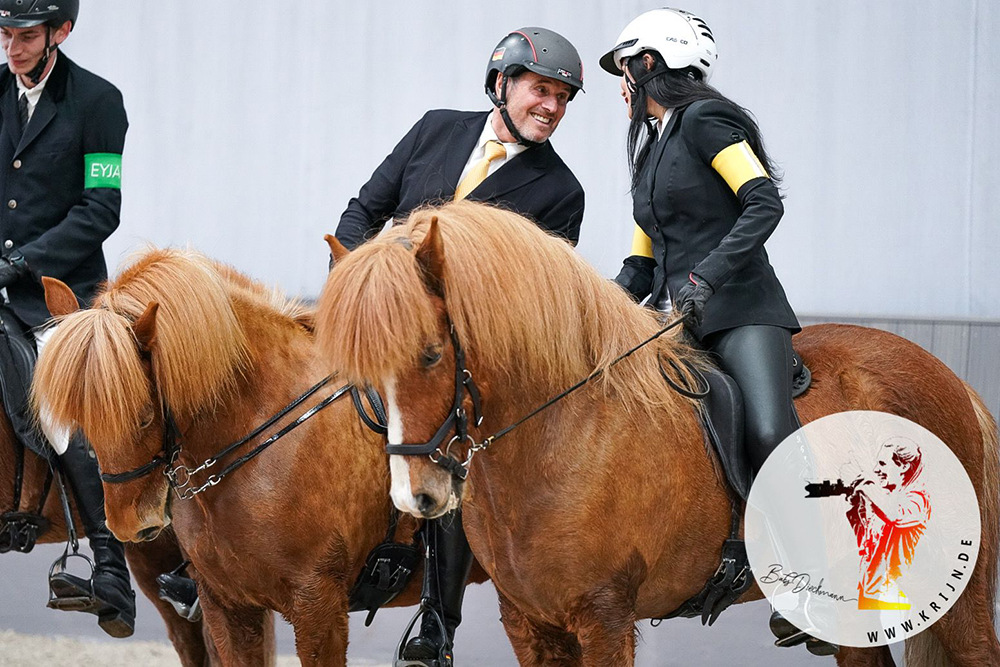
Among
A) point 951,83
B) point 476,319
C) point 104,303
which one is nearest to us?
point 476,319

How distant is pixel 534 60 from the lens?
118 inches

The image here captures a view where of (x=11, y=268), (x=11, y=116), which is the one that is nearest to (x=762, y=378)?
(x=11, y=268)

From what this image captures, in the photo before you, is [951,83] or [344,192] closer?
[951,83]

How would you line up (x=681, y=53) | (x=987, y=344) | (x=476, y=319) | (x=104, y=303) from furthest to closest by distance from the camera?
(x=987, y=344) < (x=681, y=53) < (x=104, y=303) < (x=476, y=319)

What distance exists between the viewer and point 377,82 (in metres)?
5.80

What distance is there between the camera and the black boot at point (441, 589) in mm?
2857

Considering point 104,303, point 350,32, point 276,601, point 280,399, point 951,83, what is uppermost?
point 350,32

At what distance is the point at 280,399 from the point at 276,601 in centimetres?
51

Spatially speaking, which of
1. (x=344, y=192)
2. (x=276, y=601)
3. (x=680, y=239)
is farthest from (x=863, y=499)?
(x=344, y=192)

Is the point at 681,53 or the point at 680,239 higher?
the point at 681,53

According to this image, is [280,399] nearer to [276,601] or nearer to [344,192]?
[276,601]

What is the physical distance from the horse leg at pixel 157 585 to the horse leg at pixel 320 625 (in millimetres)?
855

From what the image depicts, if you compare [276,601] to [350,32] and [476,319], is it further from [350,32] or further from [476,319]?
[350,32]

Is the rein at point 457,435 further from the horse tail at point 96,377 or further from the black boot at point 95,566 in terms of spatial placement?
the black boot at point 95,566
